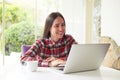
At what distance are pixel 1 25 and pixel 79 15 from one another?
1511mm

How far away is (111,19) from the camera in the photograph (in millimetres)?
3217

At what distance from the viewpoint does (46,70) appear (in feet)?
5.05

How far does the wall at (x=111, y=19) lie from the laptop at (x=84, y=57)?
1.61 m

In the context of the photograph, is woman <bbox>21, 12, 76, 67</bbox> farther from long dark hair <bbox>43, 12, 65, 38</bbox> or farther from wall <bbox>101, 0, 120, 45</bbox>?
wall <bbox>101, 0, 120, 45</bbox>

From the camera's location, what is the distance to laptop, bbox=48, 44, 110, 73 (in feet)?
4.39

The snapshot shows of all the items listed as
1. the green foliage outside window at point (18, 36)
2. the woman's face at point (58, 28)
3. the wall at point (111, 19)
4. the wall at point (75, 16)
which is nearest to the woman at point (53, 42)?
the woman's face at point (58, 28)

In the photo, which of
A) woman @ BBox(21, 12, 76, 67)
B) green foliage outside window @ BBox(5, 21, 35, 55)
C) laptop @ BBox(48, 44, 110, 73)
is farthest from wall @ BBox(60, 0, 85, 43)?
laptop @ BBox(48, 44, 110, 73)

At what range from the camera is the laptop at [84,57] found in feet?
4.39

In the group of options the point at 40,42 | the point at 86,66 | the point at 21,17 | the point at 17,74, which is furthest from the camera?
the point at 21,17

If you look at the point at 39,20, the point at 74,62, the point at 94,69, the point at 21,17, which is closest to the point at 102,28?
the point at 39,20

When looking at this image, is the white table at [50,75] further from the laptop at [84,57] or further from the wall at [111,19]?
the wall at [111,19]

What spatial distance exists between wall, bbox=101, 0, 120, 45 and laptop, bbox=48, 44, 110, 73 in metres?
1.61

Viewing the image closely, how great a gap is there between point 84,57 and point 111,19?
1951mm

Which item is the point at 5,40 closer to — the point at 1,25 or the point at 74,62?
the point at 1,25
